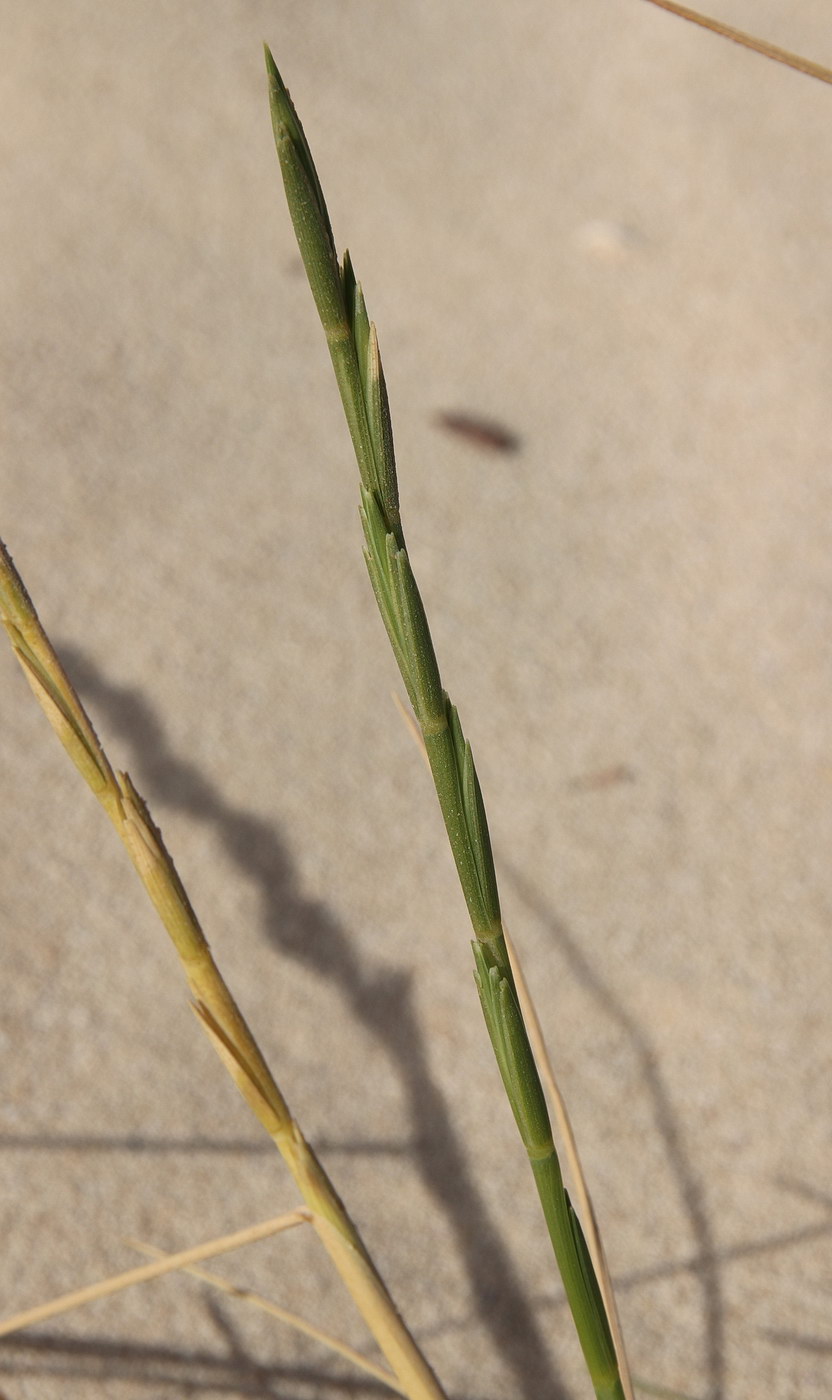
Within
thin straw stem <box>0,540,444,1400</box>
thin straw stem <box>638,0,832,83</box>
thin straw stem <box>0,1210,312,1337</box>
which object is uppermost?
thin straw stem <box>638,0,832,83</box>

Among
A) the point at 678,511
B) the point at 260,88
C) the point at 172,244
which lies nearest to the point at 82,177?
the point at 172,244

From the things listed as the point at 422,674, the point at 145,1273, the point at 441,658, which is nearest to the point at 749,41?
the point at 422,674

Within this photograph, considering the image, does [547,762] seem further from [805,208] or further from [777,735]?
[805,208]

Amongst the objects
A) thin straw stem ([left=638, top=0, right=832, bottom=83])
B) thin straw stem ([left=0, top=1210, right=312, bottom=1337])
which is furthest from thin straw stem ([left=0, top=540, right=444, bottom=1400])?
thin straw stem ([left=638, top=0, right=832, bottom=83])

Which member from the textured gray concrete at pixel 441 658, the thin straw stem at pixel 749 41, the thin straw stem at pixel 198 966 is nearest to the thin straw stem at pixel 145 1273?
the thin straw stem at pixel 198 966

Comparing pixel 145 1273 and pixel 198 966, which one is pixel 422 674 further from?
pixel 145 1273

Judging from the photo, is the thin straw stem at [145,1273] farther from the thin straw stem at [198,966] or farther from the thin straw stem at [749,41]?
the thin straw stem at [749,41]

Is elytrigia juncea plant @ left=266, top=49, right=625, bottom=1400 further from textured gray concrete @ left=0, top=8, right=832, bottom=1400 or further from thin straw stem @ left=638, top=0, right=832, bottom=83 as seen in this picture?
textured gray concrete @ left=0, top=8, right=832, bottom=1400
